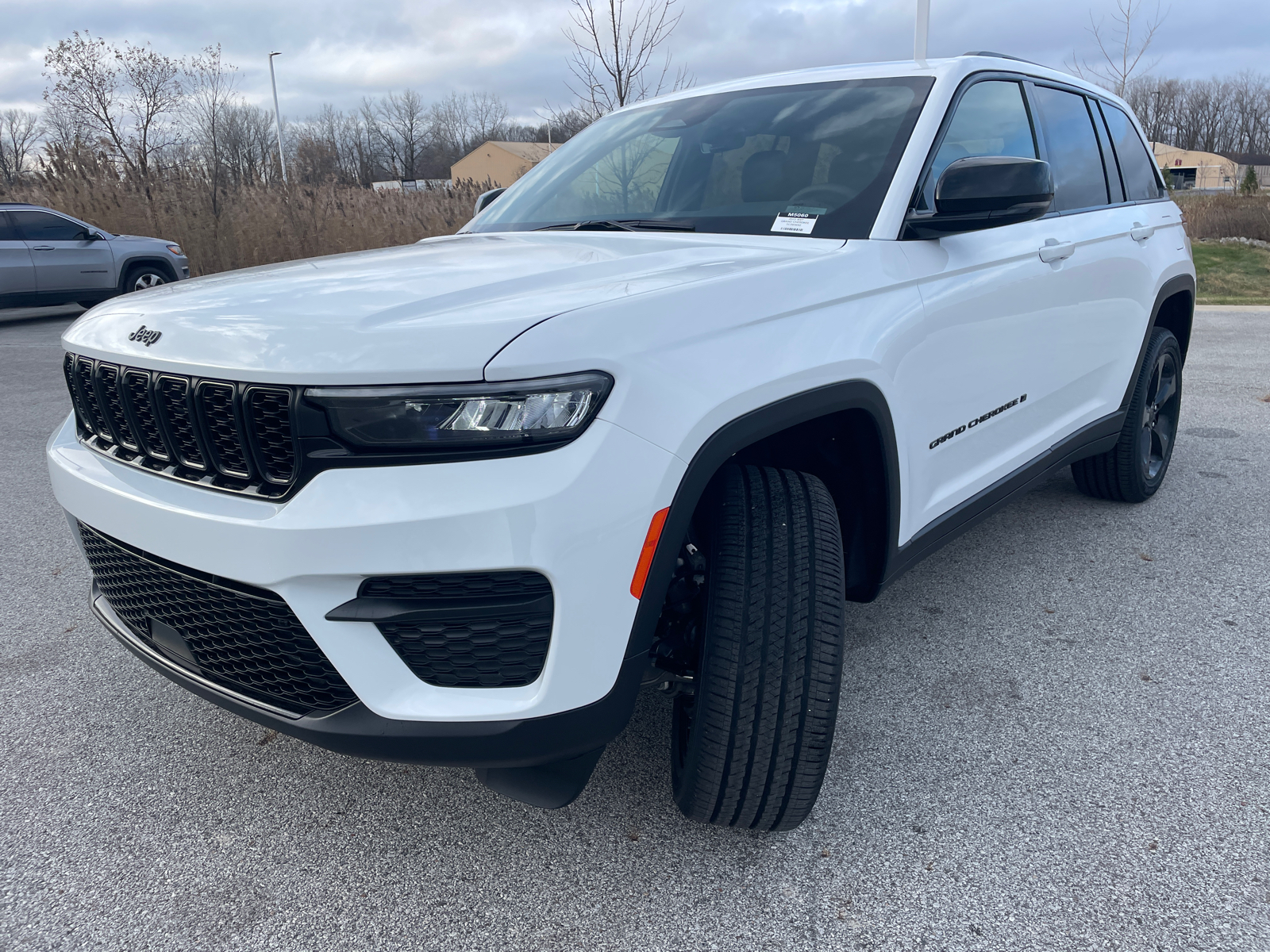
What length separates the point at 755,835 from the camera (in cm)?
199

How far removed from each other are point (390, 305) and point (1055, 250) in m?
2.17

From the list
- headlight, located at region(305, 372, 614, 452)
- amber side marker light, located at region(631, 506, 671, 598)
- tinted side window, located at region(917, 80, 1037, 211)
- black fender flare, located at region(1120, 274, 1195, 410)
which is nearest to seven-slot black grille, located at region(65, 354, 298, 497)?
headlight, located at region(305, 372, 614, 452)

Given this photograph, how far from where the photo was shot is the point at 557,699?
152 centimetres

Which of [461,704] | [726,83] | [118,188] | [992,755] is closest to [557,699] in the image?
[461,704]

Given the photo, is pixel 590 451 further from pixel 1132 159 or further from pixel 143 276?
pixel 143 276

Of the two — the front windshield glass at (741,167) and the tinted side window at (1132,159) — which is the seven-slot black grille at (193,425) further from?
the tinted side window at (1132,159)

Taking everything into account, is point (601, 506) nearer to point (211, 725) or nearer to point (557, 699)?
point (557, 699)

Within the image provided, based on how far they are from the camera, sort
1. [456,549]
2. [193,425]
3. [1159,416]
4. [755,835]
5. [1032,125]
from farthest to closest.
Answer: [1159,416]
[1032,125]
[755,835]
[193,425]
[456,549]

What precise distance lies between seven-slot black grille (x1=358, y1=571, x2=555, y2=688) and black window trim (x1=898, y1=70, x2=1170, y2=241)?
138 centimetres

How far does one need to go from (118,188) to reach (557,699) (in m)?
14.0

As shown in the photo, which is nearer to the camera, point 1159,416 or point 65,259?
point 1159,416

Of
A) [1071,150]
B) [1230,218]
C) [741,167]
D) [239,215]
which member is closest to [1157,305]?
[1071,150]

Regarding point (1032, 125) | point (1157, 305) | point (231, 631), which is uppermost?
point (1032, 125)

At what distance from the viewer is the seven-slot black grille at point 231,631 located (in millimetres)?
1591
